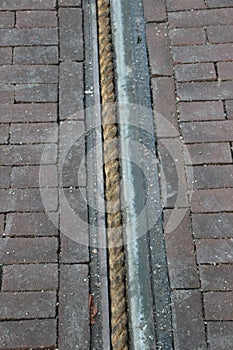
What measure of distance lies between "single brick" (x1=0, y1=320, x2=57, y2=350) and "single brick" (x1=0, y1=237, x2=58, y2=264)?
0.77 ft

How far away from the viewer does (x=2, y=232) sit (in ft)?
7.70

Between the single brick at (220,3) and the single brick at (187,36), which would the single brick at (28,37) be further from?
the single brick at (220,3)

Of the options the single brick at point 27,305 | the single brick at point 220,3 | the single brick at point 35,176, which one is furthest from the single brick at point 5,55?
the single brick at point 27,305

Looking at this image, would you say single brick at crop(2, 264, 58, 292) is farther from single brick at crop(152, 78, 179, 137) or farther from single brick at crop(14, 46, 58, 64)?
single brick at crop(14, 46, 58, 64)

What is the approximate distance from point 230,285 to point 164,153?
606mm

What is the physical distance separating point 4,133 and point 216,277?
41.2 inches

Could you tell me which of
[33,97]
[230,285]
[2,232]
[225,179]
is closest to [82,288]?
[2,232]

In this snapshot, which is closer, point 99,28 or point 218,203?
point 218,203

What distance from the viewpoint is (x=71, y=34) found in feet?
9.41

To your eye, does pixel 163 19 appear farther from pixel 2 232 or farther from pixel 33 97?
pixel 2 232

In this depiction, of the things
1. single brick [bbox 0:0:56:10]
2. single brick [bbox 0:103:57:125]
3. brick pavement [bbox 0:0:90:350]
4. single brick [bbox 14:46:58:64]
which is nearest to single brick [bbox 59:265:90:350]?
brick pavement [bbox 0:0:90:350]

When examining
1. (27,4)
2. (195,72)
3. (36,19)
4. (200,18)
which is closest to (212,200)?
(195,72)

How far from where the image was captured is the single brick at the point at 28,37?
2834mm

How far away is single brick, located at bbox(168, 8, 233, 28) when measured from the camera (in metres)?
2.89
